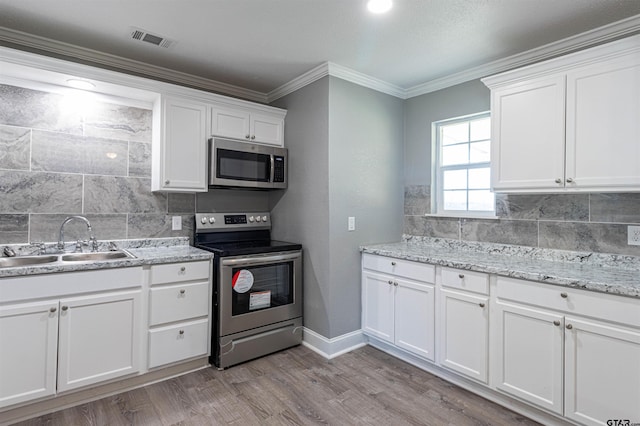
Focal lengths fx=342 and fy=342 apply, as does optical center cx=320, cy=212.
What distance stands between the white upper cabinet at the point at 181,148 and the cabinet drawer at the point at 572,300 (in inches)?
95.5

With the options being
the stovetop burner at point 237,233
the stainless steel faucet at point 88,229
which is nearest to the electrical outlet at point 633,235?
the stovetop burner at point 237,233

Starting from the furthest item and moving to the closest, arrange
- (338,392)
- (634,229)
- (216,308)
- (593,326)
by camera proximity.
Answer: (216,308) < (338,392) < (634,229) < (593,326)

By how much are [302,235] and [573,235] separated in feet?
6.91

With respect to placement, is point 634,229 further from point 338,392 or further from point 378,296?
point 338,392

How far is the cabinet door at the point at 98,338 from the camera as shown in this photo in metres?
2.10

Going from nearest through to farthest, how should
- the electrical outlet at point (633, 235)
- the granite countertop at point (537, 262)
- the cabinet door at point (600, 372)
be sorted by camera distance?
1. the cabinet door at point (600, 372)
2. the granite countertop at point (537, 262)
3. the electrical outlet at point (633, 235)

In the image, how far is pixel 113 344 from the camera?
7.42 feet

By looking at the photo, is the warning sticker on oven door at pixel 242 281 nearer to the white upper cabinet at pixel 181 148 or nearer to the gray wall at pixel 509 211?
the white upper cabinet at pixel 181 148

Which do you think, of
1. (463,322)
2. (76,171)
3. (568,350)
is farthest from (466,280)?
(76,171)

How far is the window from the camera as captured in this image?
300 cm

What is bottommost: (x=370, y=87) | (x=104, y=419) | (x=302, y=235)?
(x=104, y=419)

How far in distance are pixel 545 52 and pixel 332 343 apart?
282cm

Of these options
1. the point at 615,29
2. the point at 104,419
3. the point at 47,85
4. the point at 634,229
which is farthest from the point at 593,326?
the point at 47,85

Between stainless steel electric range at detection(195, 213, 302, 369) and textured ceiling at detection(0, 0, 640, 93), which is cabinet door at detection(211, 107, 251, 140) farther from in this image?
stainless steel electric range at detection(195, 213, 302, 369)
